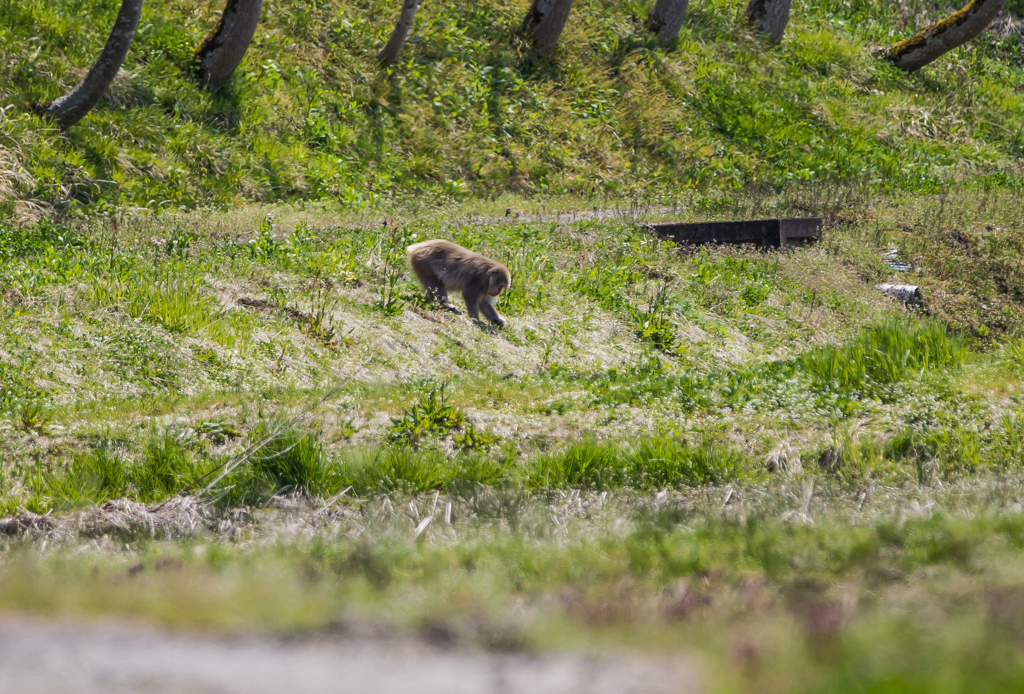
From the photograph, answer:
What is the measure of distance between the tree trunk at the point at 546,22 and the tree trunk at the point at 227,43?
763 centimetres

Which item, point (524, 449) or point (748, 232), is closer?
point (524, 449)

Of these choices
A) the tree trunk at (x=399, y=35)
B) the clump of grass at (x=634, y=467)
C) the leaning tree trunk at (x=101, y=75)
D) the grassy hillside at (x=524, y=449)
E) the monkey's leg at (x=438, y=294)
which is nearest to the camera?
the grassy hillside at (x=524, y=449)

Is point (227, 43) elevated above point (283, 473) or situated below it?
above

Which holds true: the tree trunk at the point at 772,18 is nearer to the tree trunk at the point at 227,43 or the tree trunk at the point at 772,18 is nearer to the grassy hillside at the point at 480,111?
the grassy hillside at the point at 480,111

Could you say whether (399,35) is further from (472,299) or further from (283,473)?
(283,473)

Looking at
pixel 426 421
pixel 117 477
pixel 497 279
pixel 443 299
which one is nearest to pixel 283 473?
pixel 117 477

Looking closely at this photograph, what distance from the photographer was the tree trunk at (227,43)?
1684cm

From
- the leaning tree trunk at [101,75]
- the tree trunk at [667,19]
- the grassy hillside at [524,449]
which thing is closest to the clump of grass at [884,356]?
the grassy hillside at [524,449]

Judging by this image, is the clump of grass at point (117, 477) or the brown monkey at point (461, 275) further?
the brown monkey at point (461, 275)

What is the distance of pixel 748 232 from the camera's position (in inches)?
599

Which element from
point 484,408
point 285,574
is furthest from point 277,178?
point 285,574

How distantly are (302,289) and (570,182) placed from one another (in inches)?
394

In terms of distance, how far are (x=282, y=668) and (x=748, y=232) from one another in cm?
1391

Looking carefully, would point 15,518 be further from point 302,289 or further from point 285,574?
point 302,289
